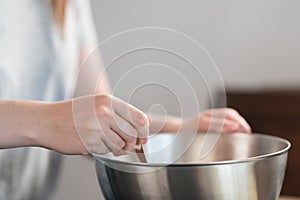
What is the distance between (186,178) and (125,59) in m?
0.16

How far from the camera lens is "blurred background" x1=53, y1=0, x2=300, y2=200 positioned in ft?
5.85

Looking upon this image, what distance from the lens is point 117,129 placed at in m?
0.66

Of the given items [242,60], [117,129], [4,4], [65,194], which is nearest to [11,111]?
[117,129]

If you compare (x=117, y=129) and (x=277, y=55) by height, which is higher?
(x=117, y=129)

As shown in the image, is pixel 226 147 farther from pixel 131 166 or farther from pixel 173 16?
pixel 173 16

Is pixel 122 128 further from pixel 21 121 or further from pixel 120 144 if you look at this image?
pixel 21 121

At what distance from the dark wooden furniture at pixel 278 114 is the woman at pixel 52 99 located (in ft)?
2.57

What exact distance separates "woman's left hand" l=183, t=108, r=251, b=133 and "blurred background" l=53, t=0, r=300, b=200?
82 centimetres

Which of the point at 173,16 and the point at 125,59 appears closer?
the point at 125,59

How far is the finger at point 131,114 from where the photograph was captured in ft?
2.11

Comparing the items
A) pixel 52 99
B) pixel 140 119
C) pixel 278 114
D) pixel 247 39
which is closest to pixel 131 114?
pixel 140 119

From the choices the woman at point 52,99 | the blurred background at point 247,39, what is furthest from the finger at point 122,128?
the blurred background at point 247,39

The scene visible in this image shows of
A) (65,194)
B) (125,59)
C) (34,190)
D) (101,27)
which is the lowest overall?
(65,194)

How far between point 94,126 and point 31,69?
351mm
